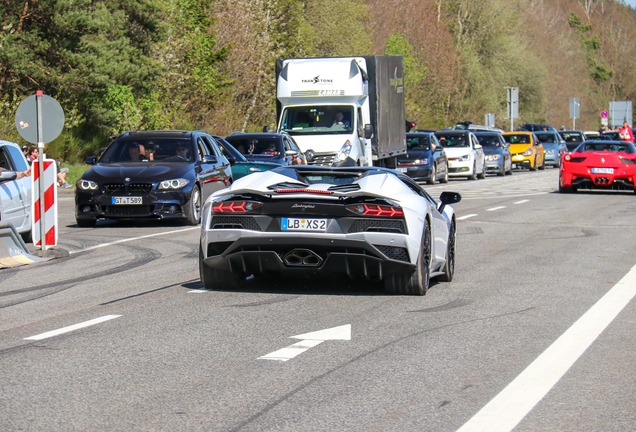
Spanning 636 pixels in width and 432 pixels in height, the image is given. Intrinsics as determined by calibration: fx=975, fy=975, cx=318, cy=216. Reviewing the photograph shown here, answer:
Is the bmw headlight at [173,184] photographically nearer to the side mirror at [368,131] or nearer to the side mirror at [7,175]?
the side mirror at [7,175]

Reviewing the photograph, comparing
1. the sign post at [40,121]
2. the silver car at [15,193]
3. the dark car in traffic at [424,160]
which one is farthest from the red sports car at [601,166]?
the sign post at [40,121]

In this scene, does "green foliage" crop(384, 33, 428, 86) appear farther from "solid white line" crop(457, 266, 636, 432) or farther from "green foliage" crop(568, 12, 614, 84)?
"green foliage" crop(568, 12, 614, 84)

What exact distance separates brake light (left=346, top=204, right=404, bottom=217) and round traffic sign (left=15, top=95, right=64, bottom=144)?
5.76 m

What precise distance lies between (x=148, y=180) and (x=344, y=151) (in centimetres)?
757

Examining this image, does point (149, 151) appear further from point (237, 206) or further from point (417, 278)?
point (417, 278)

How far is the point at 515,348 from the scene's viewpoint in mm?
6250

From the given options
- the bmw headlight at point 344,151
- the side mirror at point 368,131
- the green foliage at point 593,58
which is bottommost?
the bmw headlight at point 344,151

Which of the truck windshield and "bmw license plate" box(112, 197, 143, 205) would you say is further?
the truck windshield

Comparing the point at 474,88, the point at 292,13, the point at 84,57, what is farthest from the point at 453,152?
the point at 474,88

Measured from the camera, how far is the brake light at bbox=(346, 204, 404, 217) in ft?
26.2

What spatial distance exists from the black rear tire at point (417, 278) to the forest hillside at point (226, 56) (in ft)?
75.7

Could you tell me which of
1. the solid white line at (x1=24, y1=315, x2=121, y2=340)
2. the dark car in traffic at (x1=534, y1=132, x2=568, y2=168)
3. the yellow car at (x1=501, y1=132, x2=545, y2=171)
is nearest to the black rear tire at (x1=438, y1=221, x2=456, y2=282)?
the solid white line at (x1=24, y1=315, x2=121, y2=340)

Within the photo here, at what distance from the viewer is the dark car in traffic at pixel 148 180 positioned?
15914 mm

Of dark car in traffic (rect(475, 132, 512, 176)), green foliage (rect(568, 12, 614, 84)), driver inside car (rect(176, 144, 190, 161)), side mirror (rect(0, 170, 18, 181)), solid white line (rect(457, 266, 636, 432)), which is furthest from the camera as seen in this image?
green foliage (rect(568, 12, 614, 84))
